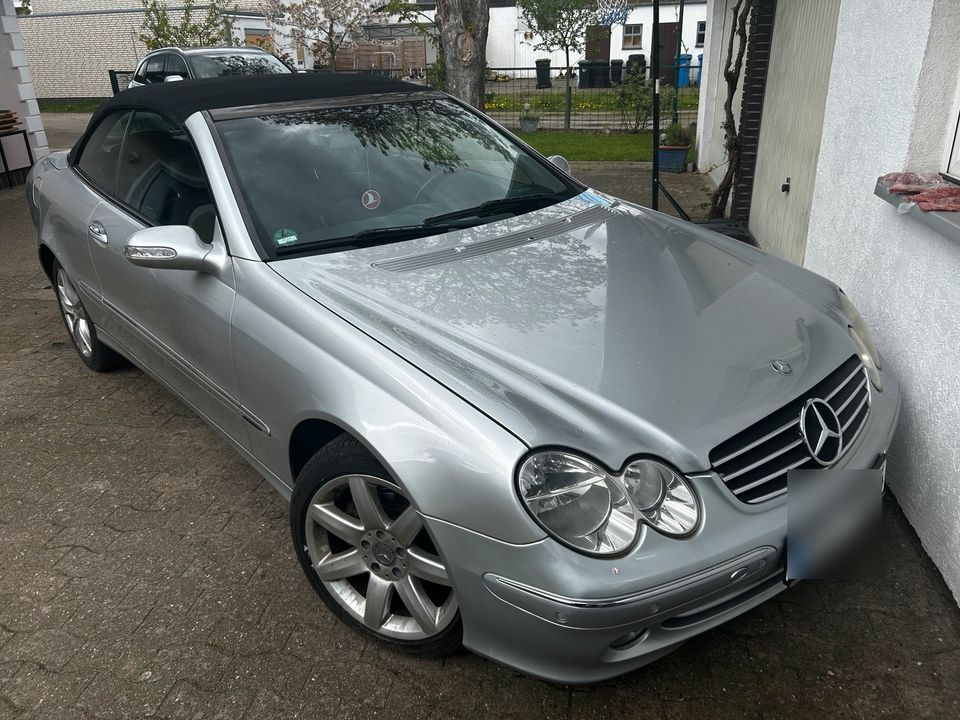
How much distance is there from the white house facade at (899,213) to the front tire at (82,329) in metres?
3.81

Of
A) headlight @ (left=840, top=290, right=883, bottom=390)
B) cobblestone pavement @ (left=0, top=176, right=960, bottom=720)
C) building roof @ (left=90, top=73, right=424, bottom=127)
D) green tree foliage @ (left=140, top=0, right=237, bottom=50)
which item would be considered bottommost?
cobblestone pavement @ (left=0, top=176, right=960, bottom=720)

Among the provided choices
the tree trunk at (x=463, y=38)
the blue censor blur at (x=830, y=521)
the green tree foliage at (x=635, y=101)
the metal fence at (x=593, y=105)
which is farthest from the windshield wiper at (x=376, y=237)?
the green tree foliage at (x=635, y=101)

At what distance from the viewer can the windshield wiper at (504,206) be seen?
3.05m

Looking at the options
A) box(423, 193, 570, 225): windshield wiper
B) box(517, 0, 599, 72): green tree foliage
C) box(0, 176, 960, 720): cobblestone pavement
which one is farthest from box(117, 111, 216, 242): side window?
box(517, 0, 599, 72): green tree foliage

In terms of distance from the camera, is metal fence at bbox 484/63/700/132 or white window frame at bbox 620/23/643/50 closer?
metal fence at bbox 484/63/700/132

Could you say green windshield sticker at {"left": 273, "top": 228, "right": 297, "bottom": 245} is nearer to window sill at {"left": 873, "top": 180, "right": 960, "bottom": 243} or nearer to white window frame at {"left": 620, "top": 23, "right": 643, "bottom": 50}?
window sill at {"left": 873, "top": 180, "right": 960, "bottom": 243}

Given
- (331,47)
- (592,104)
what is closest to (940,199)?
(592,104)

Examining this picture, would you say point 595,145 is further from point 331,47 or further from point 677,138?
point 331,47

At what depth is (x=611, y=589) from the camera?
1.82 m

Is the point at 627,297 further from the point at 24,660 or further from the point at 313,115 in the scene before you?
the point at 24,660

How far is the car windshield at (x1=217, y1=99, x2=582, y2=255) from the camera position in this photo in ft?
9.34

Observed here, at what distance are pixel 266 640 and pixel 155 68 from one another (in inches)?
540

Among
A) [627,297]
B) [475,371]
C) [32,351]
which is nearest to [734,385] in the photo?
[627,297]

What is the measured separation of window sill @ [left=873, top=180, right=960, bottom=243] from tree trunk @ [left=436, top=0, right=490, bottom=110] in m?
4.29
